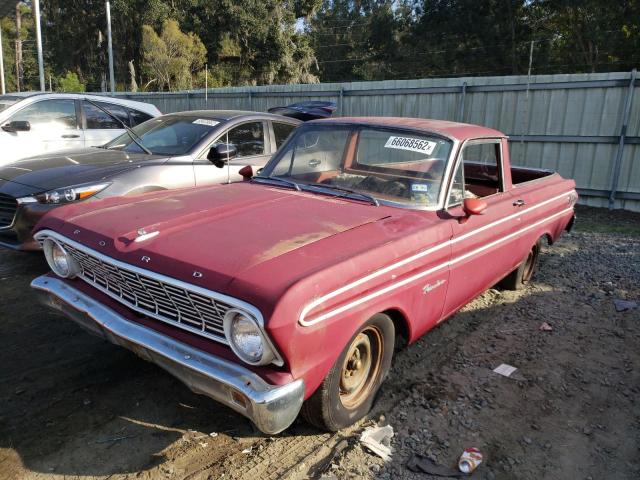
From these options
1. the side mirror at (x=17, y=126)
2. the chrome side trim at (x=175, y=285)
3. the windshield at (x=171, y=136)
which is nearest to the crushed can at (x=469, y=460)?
the chrome side trim at (x=175, y=285)

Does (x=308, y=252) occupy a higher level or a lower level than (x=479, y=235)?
higher

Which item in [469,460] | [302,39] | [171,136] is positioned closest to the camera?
[469,460]

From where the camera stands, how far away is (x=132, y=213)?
3203 mm

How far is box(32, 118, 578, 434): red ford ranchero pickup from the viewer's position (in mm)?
2328

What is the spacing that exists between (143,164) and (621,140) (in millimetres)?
8209

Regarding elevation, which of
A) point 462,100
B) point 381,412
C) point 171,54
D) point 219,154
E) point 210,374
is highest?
point 171,54

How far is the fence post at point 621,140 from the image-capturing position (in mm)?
8984

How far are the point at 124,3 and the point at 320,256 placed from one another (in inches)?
1577

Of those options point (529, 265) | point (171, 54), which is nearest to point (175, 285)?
point (529, 265)

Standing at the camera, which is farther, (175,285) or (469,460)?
(469,460)

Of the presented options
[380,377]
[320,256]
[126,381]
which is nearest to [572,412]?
[380,377]

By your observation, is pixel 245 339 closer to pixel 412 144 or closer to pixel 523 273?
pixel 412 144

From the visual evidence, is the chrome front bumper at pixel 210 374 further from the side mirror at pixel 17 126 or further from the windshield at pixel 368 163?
the side mirror at pixel 17 126

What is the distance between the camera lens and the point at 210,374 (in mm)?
2332
